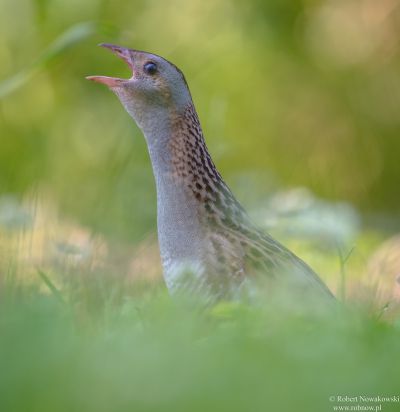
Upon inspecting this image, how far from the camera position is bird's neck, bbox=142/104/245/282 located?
419 cm

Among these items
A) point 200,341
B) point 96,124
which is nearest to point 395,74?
point 96,124

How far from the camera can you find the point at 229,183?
793cm

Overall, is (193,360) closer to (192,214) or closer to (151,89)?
(192,214)

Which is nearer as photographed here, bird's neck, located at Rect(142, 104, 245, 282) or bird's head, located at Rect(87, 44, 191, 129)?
bird's neck, located at Rect(142, 104, 245, 282)

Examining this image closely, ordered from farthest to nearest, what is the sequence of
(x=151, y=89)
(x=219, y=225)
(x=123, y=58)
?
(x=123, y=58) → (x=151, y=89) → (x=219, y=225)

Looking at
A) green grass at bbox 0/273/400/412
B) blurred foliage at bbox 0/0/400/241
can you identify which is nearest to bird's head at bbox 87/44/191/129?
green grass at bbox 0/273/400/412

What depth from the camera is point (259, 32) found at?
1174 cm

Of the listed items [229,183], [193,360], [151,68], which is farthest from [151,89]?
[229,183]

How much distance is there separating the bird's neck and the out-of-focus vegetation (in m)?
0.22

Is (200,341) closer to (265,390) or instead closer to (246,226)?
(265,390)

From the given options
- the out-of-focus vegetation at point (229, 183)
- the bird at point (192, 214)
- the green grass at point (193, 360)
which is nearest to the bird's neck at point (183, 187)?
the bird at point (192, 214)

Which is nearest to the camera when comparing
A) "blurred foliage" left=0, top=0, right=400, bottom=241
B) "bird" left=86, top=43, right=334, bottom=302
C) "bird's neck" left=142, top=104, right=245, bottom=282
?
"bird" left=86, top=43, right=334, bottom=302

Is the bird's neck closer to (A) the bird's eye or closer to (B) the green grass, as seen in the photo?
(A) the bird's eye

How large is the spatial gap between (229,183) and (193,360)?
5.56 metres
